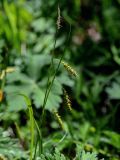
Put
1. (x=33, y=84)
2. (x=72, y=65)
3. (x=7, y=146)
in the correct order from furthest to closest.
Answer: (x=72, y=65), (x=33, y=84), (x=7, y=146)

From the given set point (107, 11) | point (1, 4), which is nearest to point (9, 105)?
point (1, 4)

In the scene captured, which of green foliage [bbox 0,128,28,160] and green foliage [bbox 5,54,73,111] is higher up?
green foliage [bbox 5,54,73,111]

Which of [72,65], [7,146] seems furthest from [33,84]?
[7,146]

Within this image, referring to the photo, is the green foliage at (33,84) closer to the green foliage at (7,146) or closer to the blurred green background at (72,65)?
the blurred green background at (72,65)

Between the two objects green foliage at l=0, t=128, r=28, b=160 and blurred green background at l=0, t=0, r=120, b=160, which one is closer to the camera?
green foliage at l=0, t=128, r=28, b=160

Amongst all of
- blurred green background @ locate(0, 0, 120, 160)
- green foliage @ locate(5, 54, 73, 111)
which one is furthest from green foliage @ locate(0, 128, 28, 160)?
green foliage @ locate(5, 54, 73, 111)

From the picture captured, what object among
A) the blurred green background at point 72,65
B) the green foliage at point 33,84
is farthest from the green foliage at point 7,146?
the green foliage at point 33,84

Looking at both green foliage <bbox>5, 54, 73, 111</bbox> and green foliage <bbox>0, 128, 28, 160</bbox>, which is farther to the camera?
green foliage <bbox>5, 54, 73, 111</bbox>

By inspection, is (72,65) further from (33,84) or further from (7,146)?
(7,146)

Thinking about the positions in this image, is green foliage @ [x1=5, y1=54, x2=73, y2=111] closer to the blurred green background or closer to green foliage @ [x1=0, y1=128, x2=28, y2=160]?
the blurred green background
